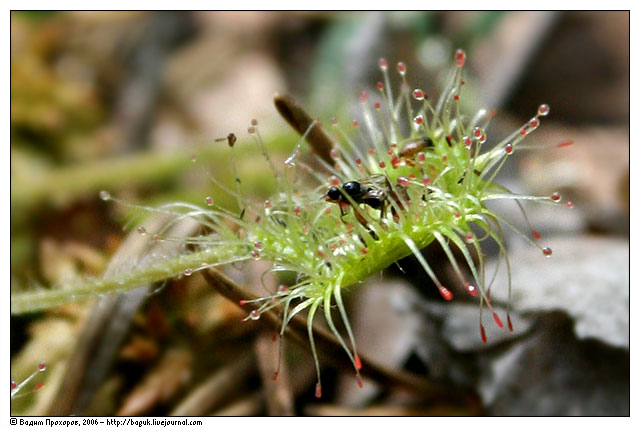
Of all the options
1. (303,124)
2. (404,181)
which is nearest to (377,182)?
(404,181)

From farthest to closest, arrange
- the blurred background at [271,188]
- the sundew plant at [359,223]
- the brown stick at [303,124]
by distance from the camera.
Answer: the blurred background at [271,188], the brown stick at [303,124], the sundew plant at [359,223]

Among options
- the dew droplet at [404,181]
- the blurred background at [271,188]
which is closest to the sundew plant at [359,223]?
the dew droplet at [404,181]

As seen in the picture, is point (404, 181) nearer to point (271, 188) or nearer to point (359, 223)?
point (359, 223)

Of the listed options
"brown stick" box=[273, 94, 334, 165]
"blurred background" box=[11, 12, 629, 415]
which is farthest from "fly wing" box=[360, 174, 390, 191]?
"blurred background" box=[11, 12, 629, 415]

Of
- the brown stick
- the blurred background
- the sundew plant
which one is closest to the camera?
the sundew plant

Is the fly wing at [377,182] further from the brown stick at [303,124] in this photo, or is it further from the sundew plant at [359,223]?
the brown stick at [303,124]

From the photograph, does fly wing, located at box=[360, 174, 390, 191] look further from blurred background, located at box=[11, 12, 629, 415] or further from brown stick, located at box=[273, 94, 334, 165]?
blurred background, located at box=[11, 12, 629, 415]

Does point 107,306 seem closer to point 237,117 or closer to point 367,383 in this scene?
Result: point 367,383
